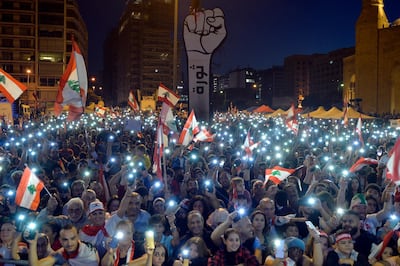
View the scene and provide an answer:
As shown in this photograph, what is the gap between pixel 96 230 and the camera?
20.3 feet

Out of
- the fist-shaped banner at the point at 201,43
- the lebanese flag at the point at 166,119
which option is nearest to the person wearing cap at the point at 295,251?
the lebanese flag at the point at 166,119

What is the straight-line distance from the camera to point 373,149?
1544 centimetres

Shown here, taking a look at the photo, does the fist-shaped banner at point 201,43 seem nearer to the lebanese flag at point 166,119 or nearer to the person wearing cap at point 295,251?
the lebanese flag at point 166,119

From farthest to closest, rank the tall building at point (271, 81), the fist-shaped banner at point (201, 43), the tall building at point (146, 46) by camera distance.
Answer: the tall building at point (271, 81) < the tall building at point (146, 46) < the fist-shaped banner at point (201, 43)

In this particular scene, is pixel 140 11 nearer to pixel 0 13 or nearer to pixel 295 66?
pixel 0 13

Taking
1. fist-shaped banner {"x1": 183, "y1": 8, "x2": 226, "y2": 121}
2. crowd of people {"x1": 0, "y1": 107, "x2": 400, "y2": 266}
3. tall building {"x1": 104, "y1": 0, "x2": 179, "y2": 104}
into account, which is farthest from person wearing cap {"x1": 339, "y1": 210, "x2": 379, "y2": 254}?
tall building {"x1": 104, "y1": 0, "x2": 179, "y2": 104}

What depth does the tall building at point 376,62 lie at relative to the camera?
61.8 m

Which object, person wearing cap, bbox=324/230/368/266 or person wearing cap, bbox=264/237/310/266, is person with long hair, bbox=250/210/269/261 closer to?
person wearing cap, bbox=264/237/310/266

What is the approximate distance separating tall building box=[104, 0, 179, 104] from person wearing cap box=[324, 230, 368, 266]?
118610mm

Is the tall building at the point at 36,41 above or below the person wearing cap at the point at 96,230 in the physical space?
above

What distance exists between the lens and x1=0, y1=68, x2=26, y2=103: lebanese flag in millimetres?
10742

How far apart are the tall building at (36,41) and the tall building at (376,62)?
4569 cm

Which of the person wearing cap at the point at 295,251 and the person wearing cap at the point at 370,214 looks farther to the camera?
the person wearing cap at the point at 370,214

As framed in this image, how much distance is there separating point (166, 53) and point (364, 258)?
124m
